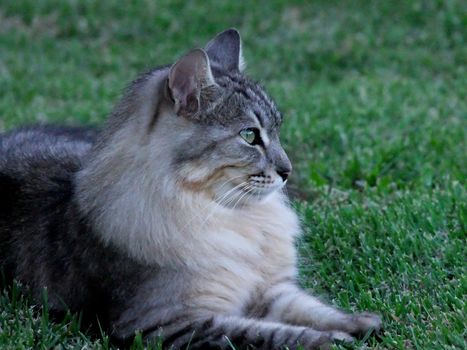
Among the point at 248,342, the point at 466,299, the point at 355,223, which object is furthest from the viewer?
the point at 355,223

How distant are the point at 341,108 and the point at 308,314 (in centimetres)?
440

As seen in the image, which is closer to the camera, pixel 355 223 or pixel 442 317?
pixel 442 317

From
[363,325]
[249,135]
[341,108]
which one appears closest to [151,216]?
[249,135]

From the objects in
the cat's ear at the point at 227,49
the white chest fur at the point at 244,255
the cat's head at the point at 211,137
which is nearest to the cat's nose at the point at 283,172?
the cat's head at the point at 211,137

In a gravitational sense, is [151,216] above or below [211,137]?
below

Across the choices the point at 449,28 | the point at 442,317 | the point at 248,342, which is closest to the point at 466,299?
the point at 442,317

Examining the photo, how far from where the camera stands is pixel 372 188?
6.61 metres

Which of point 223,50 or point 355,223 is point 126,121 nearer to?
point 223,50

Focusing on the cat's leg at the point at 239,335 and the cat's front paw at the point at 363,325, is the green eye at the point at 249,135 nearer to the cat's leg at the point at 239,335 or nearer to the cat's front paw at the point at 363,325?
the cat's leg at the point at 239,335

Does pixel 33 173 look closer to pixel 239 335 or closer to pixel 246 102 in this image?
pixel 246 102

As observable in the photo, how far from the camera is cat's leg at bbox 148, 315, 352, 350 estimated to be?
4.16 meters

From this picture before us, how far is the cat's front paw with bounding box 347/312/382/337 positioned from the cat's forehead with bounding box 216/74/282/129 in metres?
1.09

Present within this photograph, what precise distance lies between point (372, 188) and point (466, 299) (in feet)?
7.17

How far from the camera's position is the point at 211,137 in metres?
4.38
